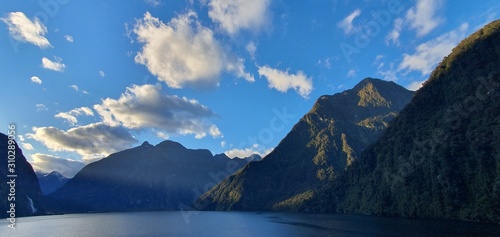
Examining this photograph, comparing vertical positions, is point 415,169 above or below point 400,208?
above

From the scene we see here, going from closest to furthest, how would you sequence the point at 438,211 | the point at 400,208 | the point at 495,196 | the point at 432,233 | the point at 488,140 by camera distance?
the point at 432,233
the point at 495,196
the point at 488,140
the point at 438,211
the point at 400,208

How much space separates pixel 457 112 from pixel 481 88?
18461mm

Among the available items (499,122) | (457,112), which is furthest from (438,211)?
(457,112)

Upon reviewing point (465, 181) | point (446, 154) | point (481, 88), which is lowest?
point (465, 181)

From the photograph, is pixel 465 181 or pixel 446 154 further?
pixel 446 154

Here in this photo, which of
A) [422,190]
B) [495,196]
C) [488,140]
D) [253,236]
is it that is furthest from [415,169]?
[253,236]

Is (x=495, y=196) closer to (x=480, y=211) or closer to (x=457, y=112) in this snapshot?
(x=480, y=211)

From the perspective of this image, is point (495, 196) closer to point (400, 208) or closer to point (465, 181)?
point (465, 181)

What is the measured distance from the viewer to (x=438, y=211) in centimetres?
16200

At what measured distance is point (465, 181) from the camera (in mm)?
154875

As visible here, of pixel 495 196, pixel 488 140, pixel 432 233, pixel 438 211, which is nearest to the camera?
pixel 432 233

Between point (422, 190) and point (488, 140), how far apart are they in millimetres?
48154

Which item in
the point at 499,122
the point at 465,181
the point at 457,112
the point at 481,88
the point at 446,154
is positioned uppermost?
the point at 481,88

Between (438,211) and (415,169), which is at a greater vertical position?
(415,169)
